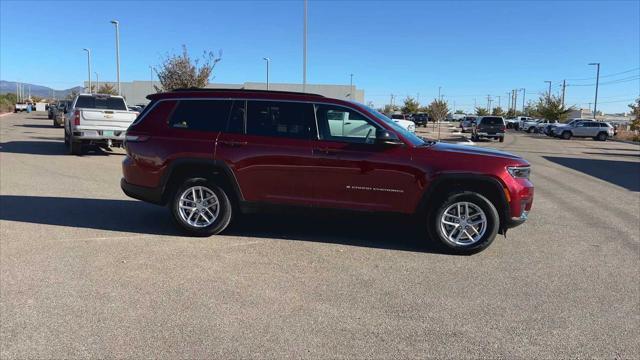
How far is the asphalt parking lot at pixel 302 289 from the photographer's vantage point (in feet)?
12.4

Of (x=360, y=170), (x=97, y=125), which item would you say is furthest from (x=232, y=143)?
(x=97, y=125)

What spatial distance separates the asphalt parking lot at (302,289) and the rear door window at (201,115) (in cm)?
143

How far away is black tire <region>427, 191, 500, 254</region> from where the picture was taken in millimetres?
6039

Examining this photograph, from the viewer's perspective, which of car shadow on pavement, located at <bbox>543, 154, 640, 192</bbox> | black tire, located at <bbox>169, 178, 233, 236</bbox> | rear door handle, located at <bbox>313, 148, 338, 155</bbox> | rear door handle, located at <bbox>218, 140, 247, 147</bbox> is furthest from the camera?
car shadow on pavement, located at <bbox>543, 154, 640, 192</bbox>

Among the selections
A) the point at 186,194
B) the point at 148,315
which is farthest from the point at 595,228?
the point at 148,315

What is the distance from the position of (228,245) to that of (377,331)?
281 cm

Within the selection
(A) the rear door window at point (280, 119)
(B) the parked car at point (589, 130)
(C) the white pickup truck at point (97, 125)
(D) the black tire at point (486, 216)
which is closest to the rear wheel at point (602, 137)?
(B) the parked car at point (589, 130)

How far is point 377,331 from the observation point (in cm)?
398

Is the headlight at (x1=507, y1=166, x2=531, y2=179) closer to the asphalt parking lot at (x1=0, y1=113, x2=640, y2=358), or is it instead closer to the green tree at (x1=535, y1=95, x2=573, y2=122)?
the asphalt parking lot at (x1=0, y1=113, x2=640, y2=358)

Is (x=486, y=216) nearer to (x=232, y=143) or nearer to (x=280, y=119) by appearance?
(x=280, y=119)

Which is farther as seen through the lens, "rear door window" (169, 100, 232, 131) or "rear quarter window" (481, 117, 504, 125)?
"rear quarter window" (481, 117, 504, 125)

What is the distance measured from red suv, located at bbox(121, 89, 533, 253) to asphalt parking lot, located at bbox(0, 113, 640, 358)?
1.15ft

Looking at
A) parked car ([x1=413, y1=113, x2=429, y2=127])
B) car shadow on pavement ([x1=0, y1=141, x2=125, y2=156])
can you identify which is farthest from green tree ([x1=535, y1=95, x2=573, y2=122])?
car shadow on pavement ([x1=0, y1=141, x2=125, y2=156])

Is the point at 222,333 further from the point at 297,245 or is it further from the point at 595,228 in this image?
the point at 595,228
